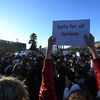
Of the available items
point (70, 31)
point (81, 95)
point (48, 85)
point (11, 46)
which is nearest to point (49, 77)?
point (48, 85)

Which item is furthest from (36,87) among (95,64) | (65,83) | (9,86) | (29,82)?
(9,86)

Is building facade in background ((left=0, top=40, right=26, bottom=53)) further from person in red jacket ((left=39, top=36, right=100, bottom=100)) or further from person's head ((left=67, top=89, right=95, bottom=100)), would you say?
person's head ((left=67, top=89, right=95, bottom=100))

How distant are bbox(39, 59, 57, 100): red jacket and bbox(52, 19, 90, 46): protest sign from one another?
1.18 m

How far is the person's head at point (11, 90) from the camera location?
121 inches

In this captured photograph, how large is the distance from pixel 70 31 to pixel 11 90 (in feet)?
9.37

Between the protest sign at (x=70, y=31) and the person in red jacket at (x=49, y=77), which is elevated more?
the protest sign at (x=70, y=31)

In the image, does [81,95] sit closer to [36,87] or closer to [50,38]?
[50,38]

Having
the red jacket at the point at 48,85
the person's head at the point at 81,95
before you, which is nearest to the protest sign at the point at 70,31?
the red jacket at the point at 48,85

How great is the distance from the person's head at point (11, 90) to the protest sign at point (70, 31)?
8.07 feet

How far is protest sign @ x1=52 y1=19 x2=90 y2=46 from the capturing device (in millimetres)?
5642

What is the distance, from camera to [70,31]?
5812 millimetres

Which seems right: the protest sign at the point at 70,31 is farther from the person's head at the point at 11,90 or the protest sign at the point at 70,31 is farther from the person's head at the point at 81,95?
the person's head at the point at 11,90

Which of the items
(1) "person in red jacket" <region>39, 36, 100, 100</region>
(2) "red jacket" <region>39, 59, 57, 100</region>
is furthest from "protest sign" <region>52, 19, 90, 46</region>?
(2) "red jacket" <region>39, 59, 57, 100</region>

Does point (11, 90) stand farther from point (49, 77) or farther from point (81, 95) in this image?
point (49, 77)
